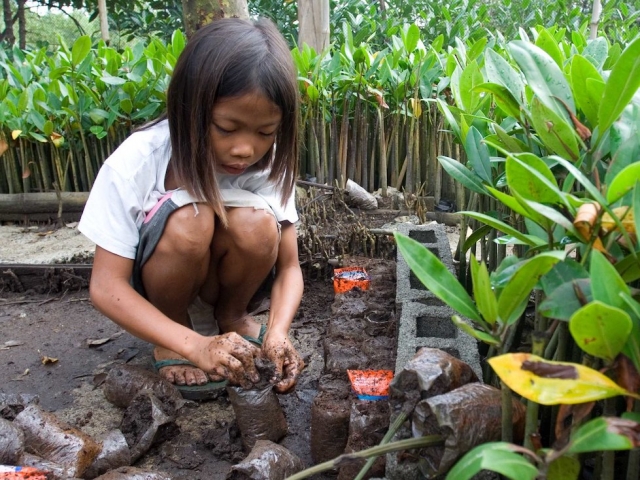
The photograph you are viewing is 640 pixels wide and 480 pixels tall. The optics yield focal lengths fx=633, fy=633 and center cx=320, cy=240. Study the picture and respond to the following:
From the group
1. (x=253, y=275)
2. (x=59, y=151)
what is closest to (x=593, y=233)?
(x=253, y=275)

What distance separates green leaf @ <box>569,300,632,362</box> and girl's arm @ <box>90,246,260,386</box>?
1.03 metres

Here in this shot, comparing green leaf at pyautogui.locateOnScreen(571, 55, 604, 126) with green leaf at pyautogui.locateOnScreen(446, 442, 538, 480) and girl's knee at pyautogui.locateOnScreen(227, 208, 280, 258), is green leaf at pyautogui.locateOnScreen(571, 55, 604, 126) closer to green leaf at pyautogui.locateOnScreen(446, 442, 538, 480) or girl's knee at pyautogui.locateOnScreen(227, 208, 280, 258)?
green leaf at pyautogui.locateOnScreen(446, 442, 538, 480)

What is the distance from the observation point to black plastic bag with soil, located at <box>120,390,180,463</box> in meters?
1.74

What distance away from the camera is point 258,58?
5.82 ft

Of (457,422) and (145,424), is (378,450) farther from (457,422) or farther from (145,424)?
(145,424)

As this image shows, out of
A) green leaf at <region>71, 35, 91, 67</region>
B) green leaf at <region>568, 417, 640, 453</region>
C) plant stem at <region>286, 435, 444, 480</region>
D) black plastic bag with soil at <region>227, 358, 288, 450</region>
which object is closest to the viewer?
green leaf at <region>568, 417, 640, 453</region>

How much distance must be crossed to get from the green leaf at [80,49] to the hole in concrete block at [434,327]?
8.24 feet

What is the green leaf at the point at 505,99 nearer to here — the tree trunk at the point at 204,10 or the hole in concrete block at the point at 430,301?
the hole in concrete block at the point at 430,301

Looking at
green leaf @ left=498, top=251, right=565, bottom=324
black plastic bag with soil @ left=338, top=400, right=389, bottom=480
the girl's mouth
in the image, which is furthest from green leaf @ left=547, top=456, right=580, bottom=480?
the girl's mouth

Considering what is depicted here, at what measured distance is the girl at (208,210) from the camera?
1.75 meters

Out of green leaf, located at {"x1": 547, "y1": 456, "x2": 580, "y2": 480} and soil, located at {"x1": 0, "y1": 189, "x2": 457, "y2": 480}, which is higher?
green leaf, located at {"x1": 547, "y1": 456, "x2": 580, "y2": 480}

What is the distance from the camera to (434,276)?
96 cm

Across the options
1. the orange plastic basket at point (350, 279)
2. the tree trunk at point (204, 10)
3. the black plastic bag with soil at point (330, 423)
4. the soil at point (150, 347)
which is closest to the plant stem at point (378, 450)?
the soil at point (150, 347)

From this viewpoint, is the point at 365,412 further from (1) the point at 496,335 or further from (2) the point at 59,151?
(2) the point at 59,151
